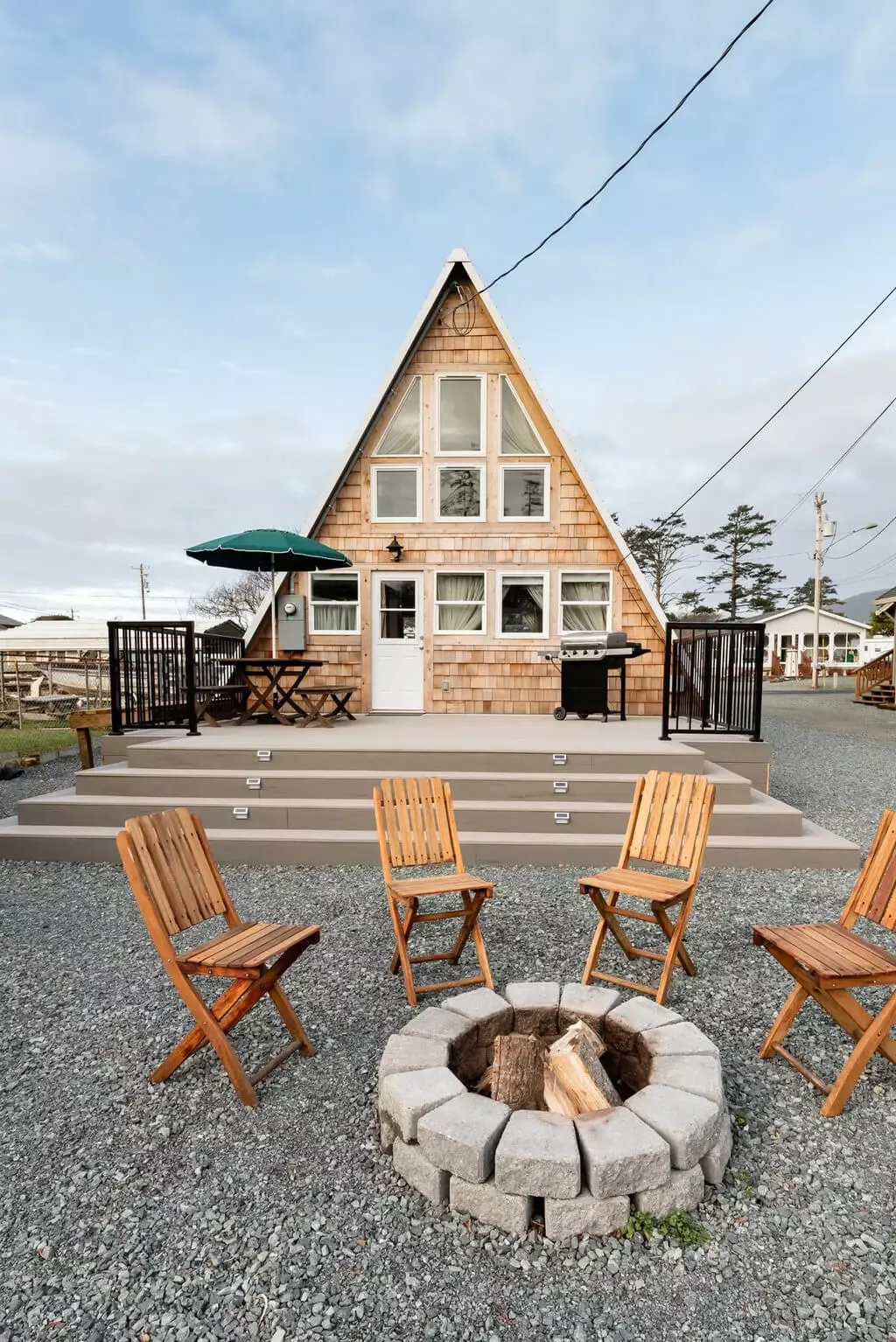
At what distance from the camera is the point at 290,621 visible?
30.8 ft

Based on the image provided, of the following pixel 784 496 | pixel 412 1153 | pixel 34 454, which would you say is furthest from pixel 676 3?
pixel 34 454

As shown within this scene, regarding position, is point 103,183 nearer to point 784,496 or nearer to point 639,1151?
point 639,1151

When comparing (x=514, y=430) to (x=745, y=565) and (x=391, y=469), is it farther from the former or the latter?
(x=745, y=565)

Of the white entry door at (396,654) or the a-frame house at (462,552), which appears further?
the white entry door at (396,654)

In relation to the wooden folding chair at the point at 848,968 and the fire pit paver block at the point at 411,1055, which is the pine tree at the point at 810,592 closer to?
the wooden folding chair at the point at 848,968

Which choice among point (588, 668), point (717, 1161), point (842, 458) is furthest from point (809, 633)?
point (717, 1161)

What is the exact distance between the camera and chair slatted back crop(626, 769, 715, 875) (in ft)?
11.6

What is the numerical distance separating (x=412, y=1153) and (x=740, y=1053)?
4.98 feet

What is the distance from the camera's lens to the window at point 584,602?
955 cm

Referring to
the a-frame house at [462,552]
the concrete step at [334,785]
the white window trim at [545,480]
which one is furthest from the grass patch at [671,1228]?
the white window trim at [545,480]

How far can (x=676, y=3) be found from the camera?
5.62 m

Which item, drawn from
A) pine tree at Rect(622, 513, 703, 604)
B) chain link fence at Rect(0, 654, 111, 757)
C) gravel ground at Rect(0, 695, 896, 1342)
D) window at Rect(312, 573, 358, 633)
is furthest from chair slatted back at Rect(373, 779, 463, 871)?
pine tree at Rect(622, 513, 703, 604)

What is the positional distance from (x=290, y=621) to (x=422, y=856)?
6.32 meters

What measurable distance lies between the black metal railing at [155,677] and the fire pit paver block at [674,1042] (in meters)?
5.73
